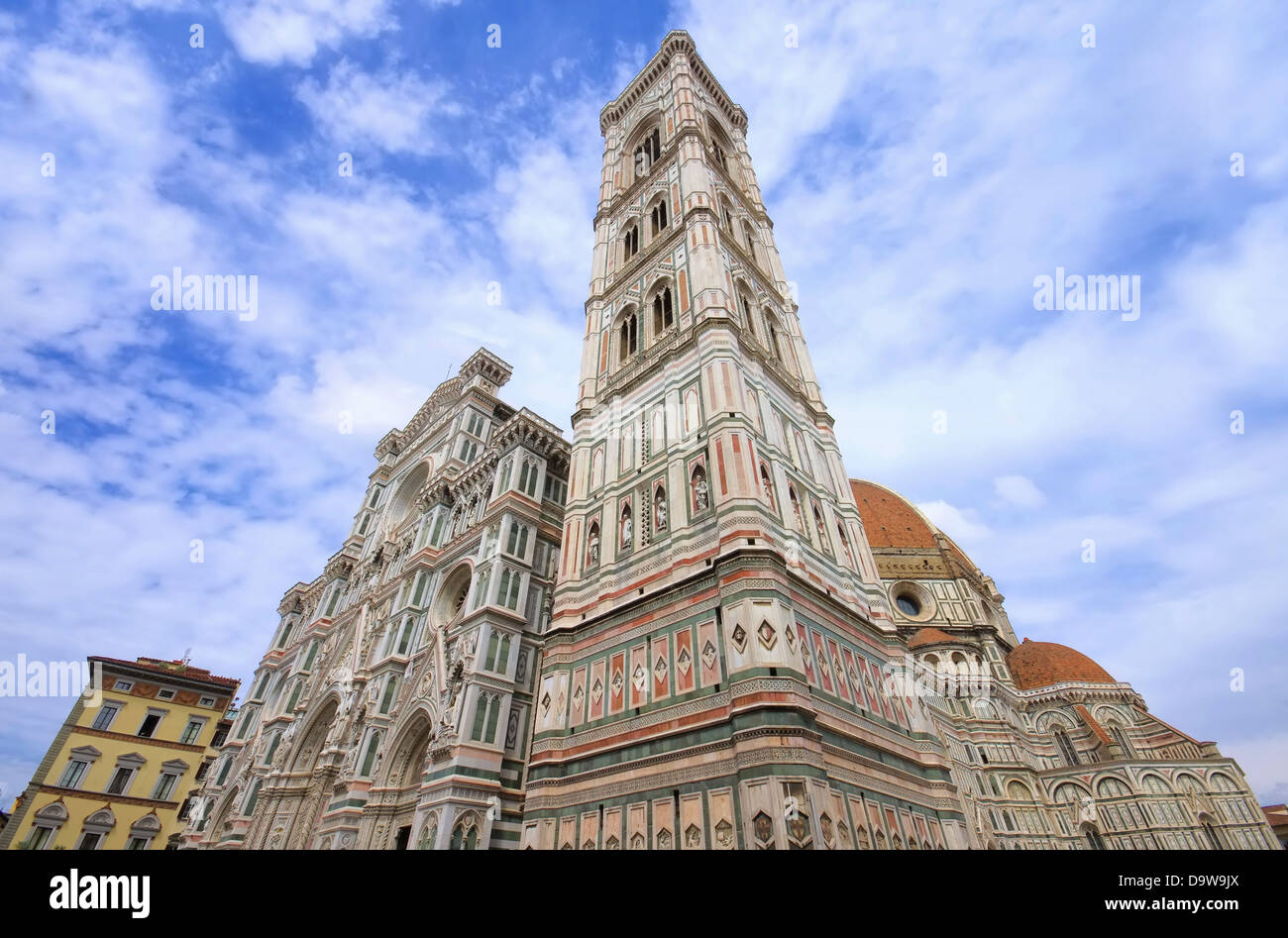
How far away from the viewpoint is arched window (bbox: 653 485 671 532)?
1543cm

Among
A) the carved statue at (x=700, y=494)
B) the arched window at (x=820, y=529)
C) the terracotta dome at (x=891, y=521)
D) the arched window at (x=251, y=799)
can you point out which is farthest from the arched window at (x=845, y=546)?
the terracotta dome at (x=891, y=521)

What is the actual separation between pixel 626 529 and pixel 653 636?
12.1ft

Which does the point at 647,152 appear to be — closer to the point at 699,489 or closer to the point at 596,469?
the point at 596,469

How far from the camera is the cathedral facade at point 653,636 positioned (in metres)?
11.6

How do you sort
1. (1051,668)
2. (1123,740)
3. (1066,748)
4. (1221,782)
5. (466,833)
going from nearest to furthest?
(466,833), (1221,782), (1123,740), (1066,748), (1051,668)

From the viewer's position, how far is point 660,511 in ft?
51.8

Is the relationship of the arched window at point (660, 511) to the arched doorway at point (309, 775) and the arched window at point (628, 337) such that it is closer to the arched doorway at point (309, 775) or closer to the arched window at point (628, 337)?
the arched window at point (628, 337)

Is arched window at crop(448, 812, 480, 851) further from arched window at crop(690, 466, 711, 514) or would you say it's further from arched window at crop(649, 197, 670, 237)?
arched window at crop(649, 197, 670, 237)

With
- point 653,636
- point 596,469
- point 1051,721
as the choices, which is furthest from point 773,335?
point 1051,721

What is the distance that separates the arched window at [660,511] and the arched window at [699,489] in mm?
873

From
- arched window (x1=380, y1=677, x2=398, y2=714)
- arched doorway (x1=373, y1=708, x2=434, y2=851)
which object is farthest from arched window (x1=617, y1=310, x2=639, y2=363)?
arched window (x1=380, y1=677, x2=398, y2=714)

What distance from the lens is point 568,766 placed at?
42.7ft

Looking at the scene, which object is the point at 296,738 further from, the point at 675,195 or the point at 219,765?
the point at 675,195
